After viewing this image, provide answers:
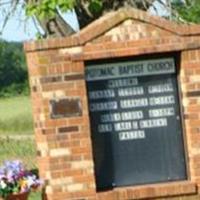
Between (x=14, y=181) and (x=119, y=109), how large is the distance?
51.7 inches

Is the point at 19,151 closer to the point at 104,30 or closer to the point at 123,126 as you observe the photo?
the point at 123,126

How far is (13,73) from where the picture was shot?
6931 cm

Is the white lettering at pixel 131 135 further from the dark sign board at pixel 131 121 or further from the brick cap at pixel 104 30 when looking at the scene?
the brick cap at pixel 104 30

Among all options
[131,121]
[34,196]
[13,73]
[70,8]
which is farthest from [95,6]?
[13,73]

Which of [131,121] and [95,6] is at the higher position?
[95,6]

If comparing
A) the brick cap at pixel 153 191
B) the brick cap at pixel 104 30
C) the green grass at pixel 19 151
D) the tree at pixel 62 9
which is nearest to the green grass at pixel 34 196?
the tree at pixel 62 9

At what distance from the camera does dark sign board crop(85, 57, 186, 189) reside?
9.29m

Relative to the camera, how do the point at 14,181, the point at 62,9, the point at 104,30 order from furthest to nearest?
the point at 62,9, the point at 104,30, the point at 14,181

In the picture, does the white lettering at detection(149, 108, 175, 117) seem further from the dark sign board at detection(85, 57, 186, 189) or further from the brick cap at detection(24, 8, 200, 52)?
the brick cap at detection(24, 8, 200, 52)

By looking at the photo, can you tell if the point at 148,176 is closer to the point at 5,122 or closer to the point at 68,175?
the point at 68,175

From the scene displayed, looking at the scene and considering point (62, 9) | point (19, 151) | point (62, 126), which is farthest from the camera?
point (19, 151)

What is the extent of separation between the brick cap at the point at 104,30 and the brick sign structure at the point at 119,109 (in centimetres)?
1

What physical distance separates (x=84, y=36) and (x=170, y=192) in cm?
184

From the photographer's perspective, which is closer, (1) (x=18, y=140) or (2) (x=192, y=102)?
(2) (x=192, y=102)
